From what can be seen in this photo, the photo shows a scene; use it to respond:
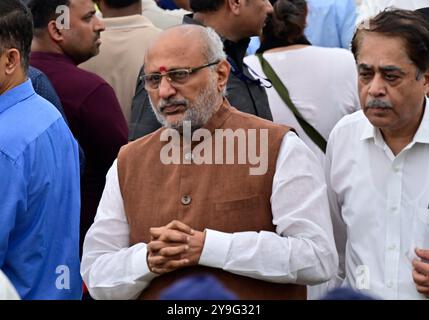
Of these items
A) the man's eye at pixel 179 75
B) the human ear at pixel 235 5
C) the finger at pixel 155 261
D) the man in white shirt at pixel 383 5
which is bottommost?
the finger at pixel 155 261

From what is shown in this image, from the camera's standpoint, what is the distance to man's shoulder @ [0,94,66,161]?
4711 millimetres

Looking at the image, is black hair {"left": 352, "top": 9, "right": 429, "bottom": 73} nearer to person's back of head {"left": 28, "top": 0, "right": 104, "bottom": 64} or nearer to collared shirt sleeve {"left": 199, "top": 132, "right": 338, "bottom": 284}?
collared shirt sleeve {"left": 199, "top": 132, "right": 338, "bottom": 284}

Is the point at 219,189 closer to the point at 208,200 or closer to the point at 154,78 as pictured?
the point at 208,200

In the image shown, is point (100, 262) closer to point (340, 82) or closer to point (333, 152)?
point (333, 152)

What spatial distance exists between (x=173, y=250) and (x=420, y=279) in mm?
921

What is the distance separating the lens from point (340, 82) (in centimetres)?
630

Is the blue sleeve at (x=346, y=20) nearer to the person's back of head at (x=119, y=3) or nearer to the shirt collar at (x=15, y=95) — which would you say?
the person's back of head at (x=119, y=3)

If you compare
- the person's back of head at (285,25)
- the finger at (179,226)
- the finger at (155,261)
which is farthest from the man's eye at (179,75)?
the person's back of head at (285,25)

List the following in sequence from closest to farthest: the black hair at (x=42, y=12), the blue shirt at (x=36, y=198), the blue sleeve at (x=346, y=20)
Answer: the blue shirt at (x=36, y=198) → the black hair at (x=42, y=12) → the blue sleeve at (x=346, y=20)

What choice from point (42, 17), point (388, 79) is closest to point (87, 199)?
point (42, 17)

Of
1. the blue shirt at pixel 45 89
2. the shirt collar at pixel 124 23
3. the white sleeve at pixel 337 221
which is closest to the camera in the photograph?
the white sleeve at pixel 337 221

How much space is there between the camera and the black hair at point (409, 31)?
4.83m

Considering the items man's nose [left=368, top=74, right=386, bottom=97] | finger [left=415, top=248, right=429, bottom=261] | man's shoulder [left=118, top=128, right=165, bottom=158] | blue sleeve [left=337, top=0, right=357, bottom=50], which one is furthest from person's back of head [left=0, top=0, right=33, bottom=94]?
blue sleeve [left=337, top=0, right=357, bottom=50]
